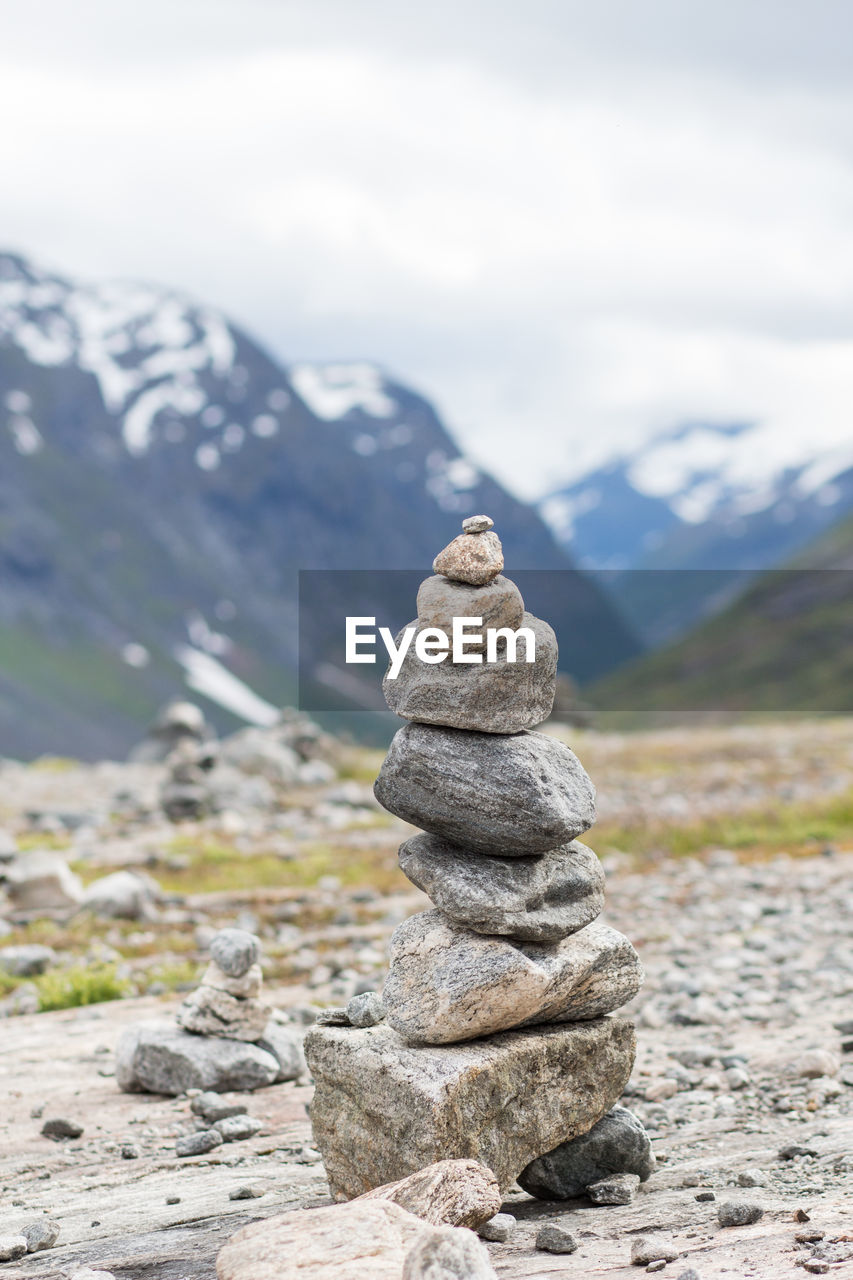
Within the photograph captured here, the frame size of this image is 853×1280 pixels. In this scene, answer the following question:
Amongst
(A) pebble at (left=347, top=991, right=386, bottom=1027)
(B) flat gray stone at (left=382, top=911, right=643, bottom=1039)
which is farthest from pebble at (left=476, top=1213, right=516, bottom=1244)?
(A) pebble at (left=347, top=991, right=386, bottom=1027)

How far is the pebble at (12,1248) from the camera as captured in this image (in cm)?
671

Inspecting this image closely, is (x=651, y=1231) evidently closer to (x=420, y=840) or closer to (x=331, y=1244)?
(x=331, y=1244)

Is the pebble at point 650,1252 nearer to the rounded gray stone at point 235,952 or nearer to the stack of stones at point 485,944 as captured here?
the stack of stones at point 485,944

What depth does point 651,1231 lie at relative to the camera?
669cm

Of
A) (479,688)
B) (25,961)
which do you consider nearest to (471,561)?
(479,688)

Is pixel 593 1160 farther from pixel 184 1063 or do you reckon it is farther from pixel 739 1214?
pixel 184 1063

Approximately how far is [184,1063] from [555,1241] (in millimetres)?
4294

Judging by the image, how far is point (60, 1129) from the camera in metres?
8.87

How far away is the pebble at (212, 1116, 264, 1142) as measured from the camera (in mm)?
8828

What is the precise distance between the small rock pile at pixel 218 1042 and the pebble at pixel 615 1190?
3.52 meters

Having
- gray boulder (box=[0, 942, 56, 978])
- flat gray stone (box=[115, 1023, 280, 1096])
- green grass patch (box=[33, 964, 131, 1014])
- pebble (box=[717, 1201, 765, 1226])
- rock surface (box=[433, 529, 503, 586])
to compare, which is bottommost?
pebble (box=[717, 1201, 765, 1226])

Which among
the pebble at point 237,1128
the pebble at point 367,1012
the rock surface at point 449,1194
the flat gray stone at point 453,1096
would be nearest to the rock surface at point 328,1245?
the rock surface at point 449,1194

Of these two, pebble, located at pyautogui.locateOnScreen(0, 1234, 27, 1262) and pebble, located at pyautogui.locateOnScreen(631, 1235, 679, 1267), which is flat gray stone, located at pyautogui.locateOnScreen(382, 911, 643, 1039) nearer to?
pebble, located at pyautogui.locateOnScreen(631, 1235, 679, 1267)

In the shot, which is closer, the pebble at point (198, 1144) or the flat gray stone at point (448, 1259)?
the flat gray stone at point (448, 1259)
